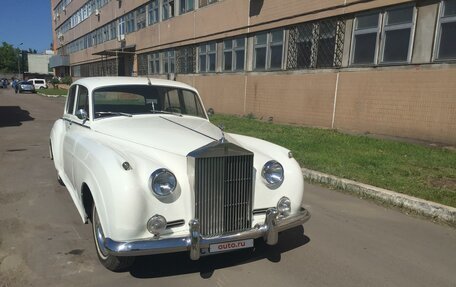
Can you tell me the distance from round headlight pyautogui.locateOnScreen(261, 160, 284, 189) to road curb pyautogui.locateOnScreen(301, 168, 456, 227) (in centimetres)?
268

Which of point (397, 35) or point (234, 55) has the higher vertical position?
point (397, 35)

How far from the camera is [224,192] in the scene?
340 centimetres

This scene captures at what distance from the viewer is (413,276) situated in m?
3.57

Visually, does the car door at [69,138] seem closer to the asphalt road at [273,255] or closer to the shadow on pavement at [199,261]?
the asphalt road at [273,255]

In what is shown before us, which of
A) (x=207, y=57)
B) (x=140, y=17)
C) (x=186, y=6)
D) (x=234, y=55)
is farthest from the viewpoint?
(x=140, y=17)

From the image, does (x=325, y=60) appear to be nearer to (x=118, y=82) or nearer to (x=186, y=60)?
(x=118, y=82)

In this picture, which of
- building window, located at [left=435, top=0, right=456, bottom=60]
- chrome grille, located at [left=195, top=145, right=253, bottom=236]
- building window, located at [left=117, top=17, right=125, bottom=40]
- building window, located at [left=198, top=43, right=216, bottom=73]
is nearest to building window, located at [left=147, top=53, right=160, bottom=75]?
building window, located at [left=117, top=17, right=125, bottom=40]

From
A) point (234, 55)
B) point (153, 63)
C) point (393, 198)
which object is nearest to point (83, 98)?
point (393, 198)

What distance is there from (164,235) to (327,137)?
27.7ft

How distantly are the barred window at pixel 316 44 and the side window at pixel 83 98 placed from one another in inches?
380

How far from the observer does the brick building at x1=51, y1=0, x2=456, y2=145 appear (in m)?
10.1

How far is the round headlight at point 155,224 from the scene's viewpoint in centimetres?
315

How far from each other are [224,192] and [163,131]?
121 centimetres

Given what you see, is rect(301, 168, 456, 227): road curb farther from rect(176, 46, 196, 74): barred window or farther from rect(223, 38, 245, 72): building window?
rect(176, 46, 196, 74): barred window
